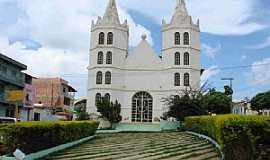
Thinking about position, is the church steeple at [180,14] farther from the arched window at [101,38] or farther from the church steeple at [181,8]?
the arched window at [101,38]

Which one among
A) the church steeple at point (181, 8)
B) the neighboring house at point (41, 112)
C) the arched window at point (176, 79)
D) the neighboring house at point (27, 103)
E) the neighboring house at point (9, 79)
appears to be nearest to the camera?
the neighboring house at point (9, 79)

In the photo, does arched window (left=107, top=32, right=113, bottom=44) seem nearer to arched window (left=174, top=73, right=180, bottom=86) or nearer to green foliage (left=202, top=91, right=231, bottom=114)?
arched window (left=174, top=73, right=180, bottom=86)

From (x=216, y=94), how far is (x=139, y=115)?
427 inches

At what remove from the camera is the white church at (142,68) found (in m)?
46.9

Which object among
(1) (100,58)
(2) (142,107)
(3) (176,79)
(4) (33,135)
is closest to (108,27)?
(1) (100,58)

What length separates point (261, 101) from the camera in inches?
2137

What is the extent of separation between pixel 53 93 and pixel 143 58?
19.2m

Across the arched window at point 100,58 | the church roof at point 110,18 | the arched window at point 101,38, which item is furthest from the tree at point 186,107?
the church roof at point 110,18

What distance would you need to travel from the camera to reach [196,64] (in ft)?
156

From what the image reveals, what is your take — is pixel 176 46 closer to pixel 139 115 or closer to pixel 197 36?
pixel 197 36

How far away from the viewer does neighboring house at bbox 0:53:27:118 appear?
41.6 m

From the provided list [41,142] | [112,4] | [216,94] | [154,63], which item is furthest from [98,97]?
[41,142]

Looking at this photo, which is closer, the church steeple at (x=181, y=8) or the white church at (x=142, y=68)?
the white church at (x=142, y=68)

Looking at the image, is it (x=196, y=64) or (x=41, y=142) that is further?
(x=196, y=64)
